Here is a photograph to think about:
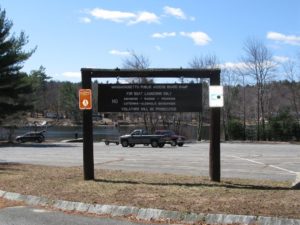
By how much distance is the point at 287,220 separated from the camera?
863 cm

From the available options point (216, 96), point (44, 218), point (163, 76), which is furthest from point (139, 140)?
point (44, 218)

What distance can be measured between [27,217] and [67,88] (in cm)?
13615

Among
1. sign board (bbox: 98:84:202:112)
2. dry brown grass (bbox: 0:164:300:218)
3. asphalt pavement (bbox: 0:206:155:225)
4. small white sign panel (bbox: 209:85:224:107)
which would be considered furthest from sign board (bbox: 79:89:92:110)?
asphalt pavement (bbox: 0:206:155:225)

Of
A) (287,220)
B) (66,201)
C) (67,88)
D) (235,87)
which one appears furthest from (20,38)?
(67,88)

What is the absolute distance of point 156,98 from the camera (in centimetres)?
1434

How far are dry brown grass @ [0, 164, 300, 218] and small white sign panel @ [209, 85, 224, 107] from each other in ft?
6.58

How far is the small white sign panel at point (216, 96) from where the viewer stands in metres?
13.8

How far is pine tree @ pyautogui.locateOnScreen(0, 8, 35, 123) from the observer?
1790 inches

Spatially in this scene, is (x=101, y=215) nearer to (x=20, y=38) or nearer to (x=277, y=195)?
(x=277, y=195)

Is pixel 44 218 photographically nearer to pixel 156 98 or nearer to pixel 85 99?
pixel 85 99

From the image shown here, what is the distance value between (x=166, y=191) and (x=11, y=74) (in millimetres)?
36918

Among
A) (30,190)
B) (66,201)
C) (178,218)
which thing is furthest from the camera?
(30,190)

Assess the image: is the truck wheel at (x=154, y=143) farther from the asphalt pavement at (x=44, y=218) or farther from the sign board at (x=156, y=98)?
the asphalt pavement at (x=44, y=218)

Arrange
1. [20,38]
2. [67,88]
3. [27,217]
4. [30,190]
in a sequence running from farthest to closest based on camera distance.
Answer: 1. [67,88]
2. [20,38]
3. [30,190]
4. [27,217]
